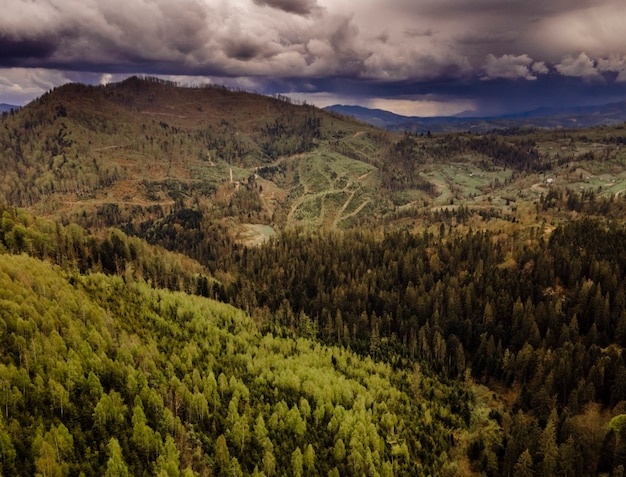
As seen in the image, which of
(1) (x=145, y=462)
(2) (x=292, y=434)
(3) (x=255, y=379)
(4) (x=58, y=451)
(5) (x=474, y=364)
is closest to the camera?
(4) (x=58, y=451)

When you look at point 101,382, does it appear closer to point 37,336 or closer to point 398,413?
point 37,336

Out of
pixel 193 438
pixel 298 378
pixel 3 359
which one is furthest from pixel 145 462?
pixel 298 378

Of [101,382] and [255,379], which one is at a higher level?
[101,382]

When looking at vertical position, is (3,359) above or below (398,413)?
above

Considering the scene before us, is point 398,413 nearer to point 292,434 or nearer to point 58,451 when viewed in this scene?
point 292,434

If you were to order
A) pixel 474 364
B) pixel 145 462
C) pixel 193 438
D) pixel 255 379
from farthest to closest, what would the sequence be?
pixel 474 364, pixel 255 379, pixel 193 438, pixel 145 462

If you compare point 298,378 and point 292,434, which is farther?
point 298,378

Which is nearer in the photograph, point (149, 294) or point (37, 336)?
point (37, 336)

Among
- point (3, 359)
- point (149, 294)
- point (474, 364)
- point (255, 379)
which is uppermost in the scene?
point (3, 359)

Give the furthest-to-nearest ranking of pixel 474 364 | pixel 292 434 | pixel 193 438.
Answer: pixel 474 364 < pixel 292 434 < pixel 193 438

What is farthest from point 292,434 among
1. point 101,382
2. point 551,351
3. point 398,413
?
point 551,351
